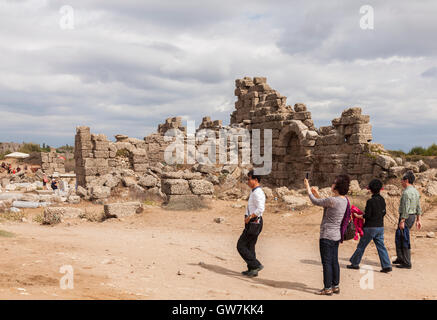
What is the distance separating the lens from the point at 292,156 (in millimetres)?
21094

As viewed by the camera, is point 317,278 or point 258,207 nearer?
point 258,207

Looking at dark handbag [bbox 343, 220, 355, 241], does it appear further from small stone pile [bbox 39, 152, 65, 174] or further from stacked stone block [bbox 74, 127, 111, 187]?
small stone pile [bbox 39, 152, 65, 174]

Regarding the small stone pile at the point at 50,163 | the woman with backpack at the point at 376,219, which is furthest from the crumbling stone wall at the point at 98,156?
the woman with backpack at the point at 376,219

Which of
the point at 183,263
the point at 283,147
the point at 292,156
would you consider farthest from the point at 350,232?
the point at 283,147

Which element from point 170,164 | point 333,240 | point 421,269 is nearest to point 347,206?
point 333,240

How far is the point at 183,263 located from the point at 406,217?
4209 mm

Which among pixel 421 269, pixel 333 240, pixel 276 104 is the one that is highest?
pixel 276 104

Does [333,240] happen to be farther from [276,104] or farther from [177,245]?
[276,104]

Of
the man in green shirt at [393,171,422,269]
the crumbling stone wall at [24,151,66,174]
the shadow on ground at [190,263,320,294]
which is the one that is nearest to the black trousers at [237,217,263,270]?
the shadow on ground at [190,263,320,294]

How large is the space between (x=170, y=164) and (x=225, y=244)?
1482cm

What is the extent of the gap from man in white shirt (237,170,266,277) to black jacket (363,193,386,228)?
1.98m

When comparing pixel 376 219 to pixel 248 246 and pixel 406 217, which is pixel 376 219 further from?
pixel 248 246

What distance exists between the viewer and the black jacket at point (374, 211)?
6.83 meters
